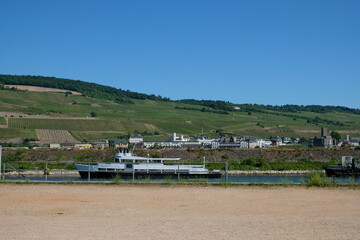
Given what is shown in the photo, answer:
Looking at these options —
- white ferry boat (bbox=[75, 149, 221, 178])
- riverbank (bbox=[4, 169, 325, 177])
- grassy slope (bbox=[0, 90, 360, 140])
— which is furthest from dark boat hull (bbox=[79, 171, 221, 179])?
grassy slope (bbox=[0, 90, 360, 140])

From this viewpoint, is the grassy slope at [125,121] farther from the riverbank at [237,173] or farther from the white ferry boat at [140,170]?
the white ferry boat at [140,170]

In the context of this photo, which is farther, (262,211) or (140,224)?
(262,211)

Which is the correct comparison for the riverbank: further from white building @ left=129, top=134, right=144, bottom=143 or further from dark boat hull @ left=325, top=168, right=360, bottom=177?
white building @ left=129, top=134, right=144, bottom=143

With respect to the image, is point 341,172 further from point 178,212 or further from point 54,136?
point 54,136

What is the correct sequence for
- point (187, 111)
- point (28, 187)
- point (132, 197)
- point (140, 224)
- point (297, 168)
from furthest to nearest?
point (187, 111) < point (297, 168) < point (28, 187) < point (132, 197) < point (140, 224)

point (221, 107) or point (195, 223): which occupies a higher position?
point (221, 107)

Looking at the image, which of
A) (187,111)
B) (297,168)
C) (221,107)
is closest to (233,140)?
(297,168)

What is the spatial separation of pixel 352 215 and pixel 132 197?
6868 mm

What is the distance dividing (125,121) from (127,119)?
2.91 m

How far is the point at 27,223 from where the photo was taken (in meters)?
11.5

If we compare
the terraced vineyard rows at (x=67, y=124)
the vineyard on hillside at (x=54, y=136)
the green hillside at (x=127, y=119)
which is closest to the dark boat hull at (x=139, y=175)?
the green hillside at (x=127, y=119)

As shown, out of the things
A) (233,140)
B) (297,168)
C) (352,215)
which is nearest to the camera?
(352,215)

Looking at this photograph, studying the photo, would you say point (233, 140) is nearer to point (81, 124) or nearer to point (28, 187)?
point (81, 124)

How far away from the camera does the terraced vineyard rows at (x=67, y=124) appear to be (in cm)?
9491
